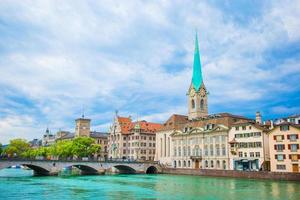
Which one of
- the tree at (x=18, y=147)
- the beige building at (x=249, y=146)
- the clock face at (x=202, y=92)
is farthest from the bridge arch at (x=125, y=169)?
the tree at (x=18, y=147)

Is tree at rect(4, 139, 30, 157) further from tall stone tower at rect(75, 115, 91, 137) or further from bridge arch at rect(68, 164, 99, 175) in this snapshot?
bridge arch at rect(68, 164, 99, 175)

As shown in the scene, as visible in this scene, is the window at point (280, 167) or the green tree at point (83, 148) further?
the green tree at point (83, 148)

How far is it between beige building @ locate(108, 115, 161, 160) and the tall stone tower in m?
21.0

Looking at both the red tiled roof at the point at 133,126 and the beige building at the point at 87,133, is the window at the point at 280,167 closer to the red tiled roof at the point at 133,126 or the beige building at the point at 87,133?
the red tiled roof at the point at 133,126

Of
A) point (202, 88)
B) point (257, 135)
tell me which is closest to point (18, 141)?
point (202, 88)

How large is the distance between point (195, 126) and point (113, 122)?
4945 centimetres

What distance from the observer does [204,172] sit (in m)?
84.8

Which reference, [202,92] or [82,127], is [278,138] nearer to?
[202,92]

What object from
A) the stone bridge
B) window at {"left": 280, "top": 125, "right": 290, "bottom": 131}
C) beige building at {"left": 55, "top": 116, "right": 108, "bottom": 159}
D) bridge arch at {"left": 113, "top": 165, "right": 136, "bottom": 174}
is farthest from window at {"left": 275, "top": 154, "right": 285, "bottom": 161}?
beige building at {"left": 55, "top": 116, "right": 108, "bottom": 159}

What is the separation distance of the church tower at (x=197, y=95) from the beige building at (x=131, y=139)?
1744 cm

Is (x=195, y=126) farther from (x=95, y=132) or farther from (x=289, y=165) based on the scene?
(x=95, y=132)

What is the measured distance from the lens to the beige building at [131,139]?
13049cm

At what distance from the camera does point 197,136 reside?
101938mm

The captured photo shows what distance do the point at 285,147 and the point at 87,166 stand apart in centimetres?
5193
